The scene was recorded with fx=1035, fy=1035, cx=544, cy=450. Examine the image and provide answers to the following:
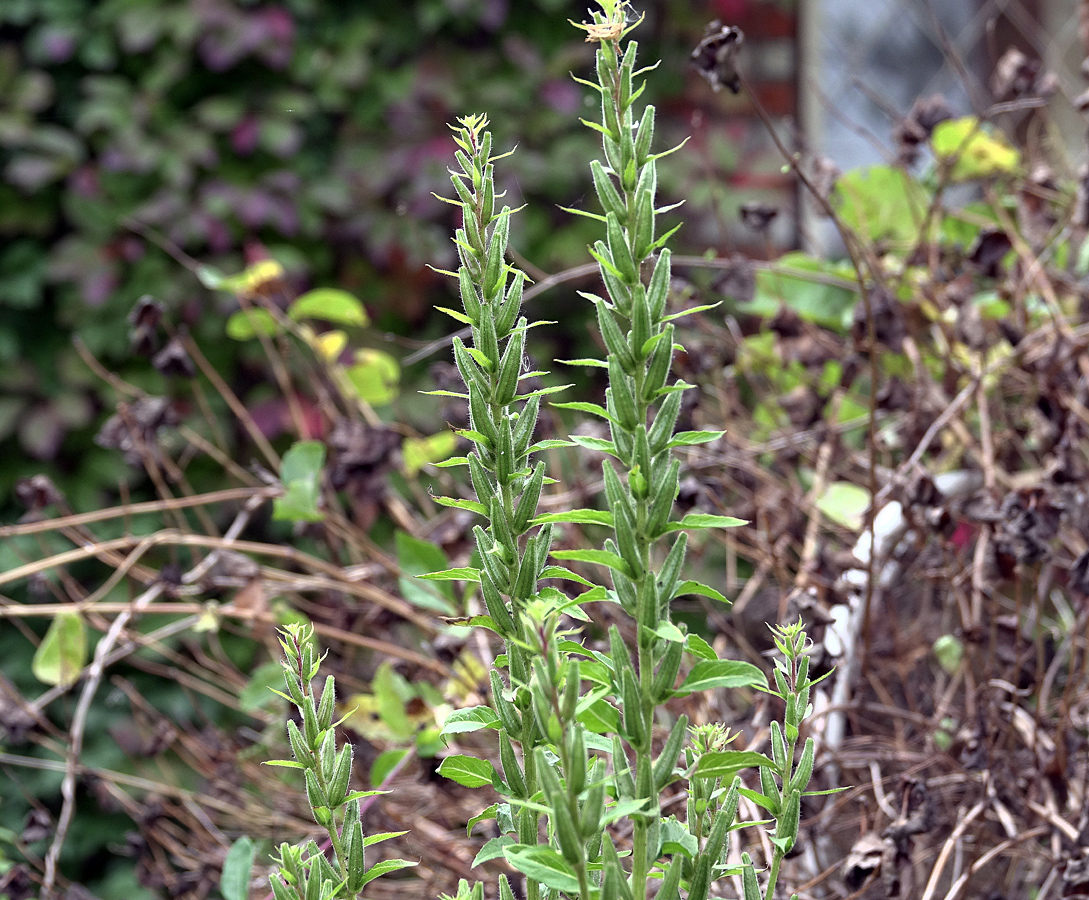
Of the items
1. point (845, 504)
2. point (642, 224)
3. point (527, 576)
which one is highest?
point (642, 224)

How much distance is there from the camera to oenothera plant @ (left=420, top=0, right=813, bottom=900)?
27cm

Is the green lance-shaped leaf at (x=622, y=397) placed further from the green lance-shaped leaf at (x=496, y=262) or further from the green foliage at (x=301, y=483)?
the green foliage at (x=301, y=483)

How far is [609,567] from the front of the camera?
0.98 ft

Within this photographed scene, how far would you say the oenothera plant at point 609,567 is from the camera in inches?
10.5

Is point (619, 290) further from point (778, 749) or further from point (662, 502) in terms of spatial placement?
point (778, 749)

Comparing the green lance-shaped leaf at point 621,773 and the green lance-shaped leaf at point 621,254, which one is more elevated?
the green lance-shaped leaf at point 621,254

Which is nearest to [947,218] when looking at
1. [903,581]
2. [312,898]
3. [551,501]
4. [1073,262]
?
[1073,262]

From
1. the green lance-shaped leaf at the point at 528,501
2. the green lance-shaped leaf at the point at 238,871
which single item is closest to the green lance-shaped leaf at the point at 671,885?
the green lance-shaped leaf at the point at 528,501

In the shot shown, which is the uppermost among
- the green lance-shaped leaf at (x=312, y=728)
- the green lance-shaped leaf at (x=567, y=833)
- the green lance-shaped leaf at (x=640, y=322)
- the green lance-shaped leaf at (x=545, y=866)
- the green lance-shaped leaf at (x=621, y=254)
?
the green lance-shaped leaf at (x=621, y=254)

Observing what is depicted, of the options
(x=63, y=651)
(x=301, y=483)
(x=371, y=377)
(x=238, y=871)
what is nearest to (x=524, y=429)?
(x=238, y=871)

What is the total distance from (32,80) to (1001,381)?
5.80ft

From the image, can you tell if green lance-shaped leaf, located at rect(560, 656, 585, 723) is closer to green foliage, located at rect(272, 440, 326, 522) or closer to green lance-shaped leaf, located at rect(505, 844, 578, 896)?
green lance-shaped leaf, located at rect(505, 844, 578, 896)

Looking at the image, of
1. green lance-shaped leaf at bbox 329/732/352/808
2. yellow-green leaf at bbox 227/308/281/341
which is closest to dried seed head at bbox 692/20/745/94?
green lance-shaped leaf at bbox 329/732/352/808

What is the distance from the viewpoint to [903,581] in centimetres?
96
